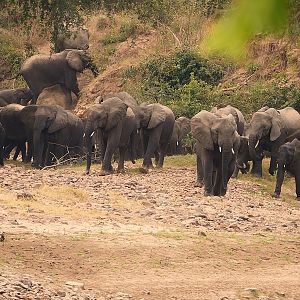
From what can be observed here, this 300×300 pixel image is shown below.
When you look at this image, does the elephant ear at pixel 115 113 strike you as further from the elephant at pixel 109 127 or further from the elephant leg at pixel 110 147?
the elephant leg at pixel 110 147

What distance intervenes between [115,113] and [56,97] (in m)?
14.1

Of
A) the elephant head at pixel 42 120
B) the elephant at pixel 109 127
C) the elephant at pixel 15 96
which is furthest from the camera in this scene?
the elephant at pixel 15 96

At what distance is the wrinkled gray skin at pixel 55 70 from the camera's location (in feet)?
117

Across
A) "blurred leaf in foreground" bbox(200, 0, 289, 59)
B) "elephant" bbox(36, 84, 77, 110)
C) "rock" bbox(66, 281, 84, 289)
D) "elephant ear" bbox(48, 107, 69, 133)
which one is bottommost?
"elephant" bbox(36, 84, 77, 110)

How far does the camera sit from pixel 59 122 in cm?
2581

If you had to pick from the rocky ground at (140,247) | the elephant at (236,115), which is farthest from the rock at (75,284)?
the elephant at (236,115)

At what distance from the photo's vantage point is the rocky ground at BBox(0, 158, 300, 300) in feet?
31.4

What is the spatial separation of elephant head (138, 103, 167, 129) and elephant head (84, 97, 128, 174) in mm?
1897

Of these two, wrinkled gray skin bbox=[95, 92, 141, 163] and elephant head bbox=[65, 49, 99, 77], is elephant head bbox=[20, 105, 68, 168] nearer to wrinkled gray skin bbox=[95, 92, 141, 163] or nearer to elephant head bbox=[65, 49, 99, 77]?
wrinkled gray skin bbox=[95, 92, 141, 163]

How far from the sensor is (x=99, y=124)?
2256 centimetres

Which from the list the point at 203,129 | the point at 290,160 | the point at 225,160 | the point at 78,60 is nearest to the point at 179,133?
the point at 78,60

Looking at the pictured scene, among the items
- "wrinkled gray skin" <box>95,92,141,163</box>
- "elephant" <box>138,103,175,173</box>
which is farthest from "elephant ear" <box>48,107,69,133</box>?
"elephant" <box>138,103,175,173</box>

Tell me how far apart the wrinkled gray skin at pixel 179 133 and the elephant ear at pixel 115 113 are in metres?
5.54

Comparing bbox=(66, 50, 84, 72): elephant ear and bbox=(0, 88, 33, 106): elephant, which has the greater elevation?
bbox=(66, 50, 84, 72): elephant ear
